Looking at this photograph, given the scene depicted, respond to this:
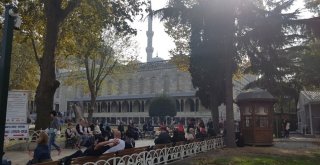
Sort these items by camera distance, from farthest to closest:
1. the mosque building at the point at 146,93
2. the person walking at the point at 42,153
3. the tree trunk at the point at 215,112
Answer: the mosque building at the point at 146,93 → the tree trunk at the point at 215,112 → the person walking at the point at 42,153

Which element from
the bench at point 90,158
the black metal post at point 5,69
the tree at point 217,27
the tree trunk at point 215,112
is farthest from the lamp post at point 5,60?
the tree trunk at point 215,112

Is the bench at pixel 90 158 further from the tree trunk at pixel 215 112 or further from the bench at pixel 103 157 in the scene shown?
the tree trunk at pixel 215 112

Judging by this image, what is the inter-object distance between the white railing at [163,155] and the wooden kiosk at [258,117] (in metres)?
3.28

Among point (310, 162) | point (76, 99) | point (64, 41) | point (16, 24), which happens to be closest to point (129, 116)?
point (76, 99)

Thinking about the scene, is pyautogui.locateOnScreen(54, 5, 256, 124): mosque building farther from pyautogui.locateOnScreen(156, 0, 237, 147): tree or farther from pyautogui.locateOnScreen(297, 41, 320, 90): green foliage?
pyautogui.locateOnScreen(156, 0, 237, 147): tree

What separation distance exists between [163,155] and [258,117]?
32.6 ft

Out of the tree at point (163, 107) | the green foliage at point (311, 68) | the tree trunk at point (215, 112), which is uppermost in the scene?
the green foliage at point (311, 68)

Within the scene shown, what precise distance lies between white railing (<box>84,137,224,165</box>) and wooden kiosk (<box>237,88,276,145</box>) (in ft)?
10.8

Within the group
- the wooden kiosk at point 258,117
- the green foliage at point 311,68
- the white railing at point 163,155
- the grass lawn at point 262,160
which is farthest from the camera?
the green foliage at point 311,68

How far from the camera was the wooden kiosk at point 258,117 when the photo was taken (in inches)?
808

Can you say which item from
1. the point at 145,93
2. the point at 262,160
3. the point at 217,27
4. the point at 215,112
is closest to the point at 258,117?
the point at 215,112

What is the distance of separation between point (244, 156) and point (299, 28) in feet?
23.9

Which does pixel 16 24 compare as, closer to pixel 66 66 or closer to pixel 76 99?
pixel 66 66

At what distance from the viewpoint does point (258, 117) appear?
20.8 meters
